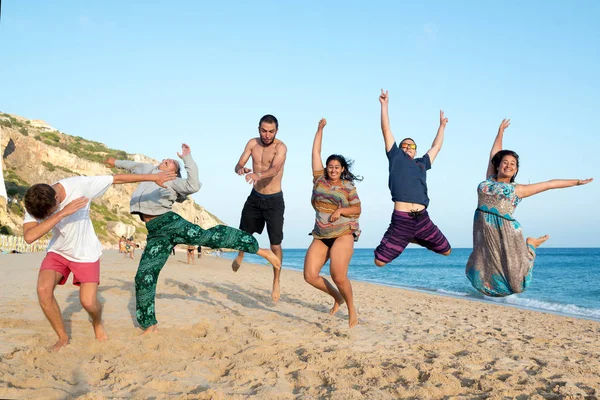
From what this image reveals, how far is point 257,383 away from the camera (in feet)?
13.9

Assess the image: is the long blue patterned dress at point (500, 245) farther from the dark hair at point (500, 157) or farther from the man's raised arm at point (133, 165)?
the man's raised arm at point (133, 165)

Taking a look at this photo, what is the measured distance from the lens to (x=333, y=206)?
6.45 m

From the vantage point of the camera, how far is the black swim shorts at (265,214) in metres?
7.74

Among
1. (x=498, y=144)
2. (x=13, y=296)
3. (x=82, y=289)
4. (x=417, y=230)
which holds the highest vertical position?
(x=498, y=144)

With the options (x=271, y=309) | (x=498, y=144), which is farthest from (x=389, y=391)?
(x=271, y=309)

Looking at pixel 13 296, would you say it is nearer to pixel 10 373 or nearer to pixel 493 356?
pixel 10 373

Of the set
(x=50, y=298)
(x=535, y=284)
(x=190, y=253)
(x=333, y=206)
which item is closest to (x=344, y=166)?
(x=333, y=206)

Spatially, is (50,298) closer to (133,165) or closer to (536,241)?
(133,165)

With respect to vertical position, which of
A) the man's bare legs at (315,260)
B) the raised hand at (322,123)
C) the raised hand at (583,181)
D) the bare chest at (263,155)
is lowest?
the man's bare legs at (315,260)

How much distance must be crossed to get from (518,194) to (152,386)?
4.41 meters

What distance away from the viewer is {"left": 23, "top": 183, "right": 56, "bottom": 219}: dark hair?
4539 mm

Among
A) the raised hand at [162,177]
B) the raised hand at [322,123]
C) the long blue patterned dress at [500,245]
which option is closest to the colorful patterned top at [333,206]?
the raised hand at [322,123]

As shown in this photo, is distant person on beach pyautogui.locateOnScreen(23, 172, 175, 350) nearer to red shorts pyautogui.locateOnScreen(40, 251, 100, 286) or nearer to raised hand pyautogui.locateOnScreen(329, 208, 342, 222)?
red shorts pyautogui.locateOnScreen(40, 251, 100, 286)

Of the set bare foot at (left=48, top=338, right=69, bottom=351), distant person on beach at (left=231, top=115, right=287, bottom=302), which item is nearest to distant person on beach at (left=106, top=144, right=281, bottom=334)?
bare foot at (left=48, top=338, right=69, bottom=351)
